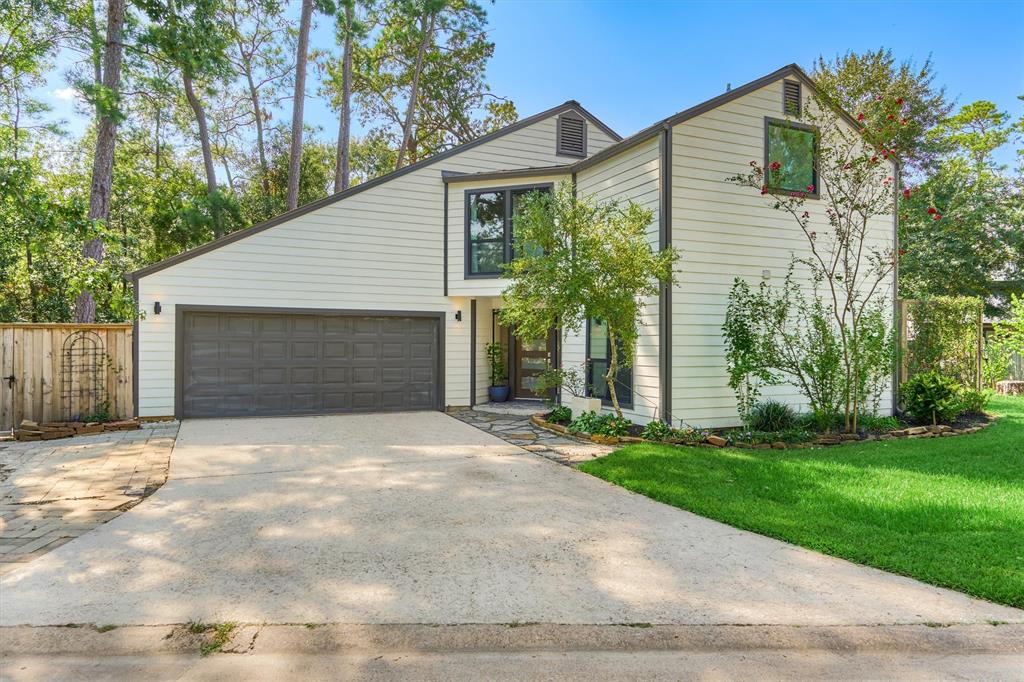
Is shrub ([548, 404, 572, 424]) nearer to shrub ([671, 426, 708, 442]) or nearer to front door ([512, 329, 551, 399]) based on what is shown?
shrub ([671, 426, 708, 442])

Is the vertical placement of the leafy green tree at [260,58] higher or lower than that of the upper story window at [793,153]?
higher

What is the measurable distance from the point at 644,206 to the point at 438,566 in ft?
20.9

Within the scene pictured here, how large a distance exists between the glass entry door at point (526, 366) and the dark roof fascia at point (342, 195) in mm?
4225

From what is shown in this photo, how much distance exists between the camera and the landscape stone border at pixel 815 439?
7164 mm

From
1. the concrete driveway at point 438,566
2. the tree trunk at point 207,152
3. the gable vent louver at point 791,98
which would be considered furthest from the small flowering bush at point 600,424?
the tree trunk at point 207,152

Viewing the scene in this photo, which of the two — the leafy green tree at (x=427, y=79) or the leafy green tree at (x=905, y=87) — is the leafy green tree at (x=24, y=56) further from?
the leafy green tree at (x=905, y=87)

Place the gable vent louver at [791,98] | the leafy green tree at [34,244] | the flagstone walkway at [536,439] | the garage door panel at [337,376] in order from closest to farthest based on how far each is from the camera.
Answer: the leafy green tree at [34,244], the flagstone walkway at [536,439], the gable vent louver at [791,98], the garage door panel at [337,376]

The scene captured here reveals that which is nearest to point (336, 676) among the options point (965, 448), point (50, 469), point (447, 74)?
point (50, 469)

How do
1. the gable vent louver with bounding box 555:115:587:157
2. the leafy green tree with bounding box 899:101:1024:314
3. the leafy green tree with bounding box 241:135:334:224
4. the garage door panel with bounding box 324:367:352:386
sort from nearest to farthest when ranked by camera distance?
the garage door panel with bounding box 324:367:352:386, the gable vent louver with bounding box 555:115:587:157, the leafy green tree with bounding box 241:135:334:224, the leafy green tree with bounding box 899:101:1024:314

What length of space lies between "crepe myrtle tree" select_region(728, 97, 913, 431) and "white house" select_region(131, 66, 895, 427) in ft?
1.12

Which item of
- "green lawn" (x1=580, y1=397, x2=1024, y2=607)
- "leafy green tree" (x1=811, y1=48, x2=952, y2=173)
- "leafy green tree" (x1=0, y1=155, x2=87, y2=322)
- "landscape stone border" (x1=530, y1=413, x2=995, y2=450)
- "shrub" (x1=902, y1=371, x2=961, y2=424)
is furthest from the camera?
"leafy green tree" (x1=811, y1=48, x2=952, y2=173)

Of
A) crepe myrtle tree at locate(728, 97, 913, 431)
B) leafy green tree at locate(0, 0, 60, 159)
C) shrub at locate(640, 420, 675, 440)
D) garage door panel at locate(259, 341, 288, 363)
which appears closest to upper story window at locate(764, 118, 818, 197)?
crepe myrtle tree at locate(728, 97, 913, 431)

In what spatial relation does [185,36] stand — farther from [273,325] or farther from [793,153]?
[793,153]

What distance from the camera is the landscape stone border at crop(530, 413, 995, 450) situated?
7164mm
